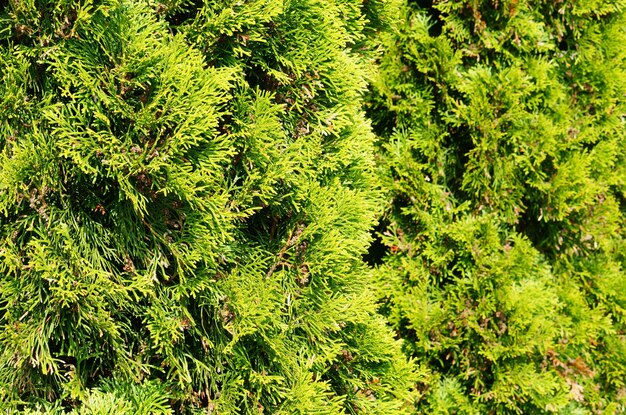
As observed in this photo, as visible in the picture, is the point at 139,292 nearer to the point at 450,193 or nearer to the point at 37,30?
the point at 37,30

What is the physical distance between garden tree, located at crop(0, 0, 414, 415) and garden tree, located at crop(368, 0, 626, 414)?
107cm

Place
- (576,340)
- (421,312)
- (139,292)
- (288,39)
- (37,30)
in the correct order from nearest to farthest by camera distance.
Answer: (37,30) < (139,292) < (288,39) < (421,312) < (576,340)

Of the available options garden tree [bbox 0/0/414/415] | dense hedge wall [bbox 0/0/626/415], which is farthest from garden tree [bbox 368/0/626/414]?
garden tree [bbox 0/0/414/415]

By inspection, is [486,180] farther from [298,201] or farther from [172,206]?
[172,206]

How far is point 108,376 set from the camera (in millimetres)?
2424

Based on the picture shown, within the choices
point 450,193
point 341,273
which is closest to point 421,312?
point 450,193

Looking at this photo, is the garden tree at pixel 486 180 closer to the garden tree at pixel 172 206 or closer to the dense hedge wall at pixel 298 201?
the dense hedge wall at pixel 298 201

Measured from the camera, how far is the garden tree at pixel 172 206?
218cm

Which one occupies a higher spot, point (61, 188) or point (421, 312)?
point (61, 188)

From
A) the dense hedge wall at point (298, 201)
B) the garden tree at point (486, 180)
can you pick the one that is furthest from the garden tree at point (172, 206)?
the garden tree at point (486, 180)

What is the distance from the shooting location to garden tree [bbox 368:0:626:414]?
3.77m

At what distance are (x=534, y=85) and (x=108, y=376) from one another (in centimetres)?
286

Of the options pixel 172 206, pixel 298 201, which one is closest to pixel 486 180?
pixel 298 201

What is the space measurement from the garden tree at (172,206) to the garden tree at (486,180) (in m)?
1.07
